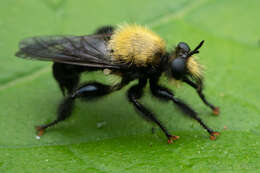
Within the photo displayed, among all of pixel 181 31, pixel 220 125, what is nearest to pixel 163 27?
pixel 181 31

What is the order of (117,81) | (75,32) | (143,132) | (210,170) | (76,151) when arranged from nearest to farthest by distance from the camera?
(210,170) < (76,151) < (143,132) < (117,81) < (75,32)

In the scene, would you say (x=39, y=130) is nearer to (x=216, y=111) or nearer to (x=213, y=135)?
(x=213, y=135)

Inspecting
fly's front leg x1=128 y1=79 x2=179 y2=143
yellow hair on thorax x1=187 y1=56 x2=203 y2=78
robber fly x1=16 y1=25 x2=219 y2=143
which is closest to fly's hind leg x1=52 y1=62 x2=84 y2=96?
robber fly x1=16 y1=25 x2=219 y2=143

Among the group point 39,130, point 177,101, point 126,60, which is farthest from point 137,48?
point 39,130

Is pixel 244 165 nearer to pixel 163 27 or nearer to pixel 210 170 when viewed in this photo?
pixel 210 170

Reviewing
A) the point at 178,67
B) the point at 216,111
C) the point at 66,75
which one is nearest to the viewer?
the point at 178,67

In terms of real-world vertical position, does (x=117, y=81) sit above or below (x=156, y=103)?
above
